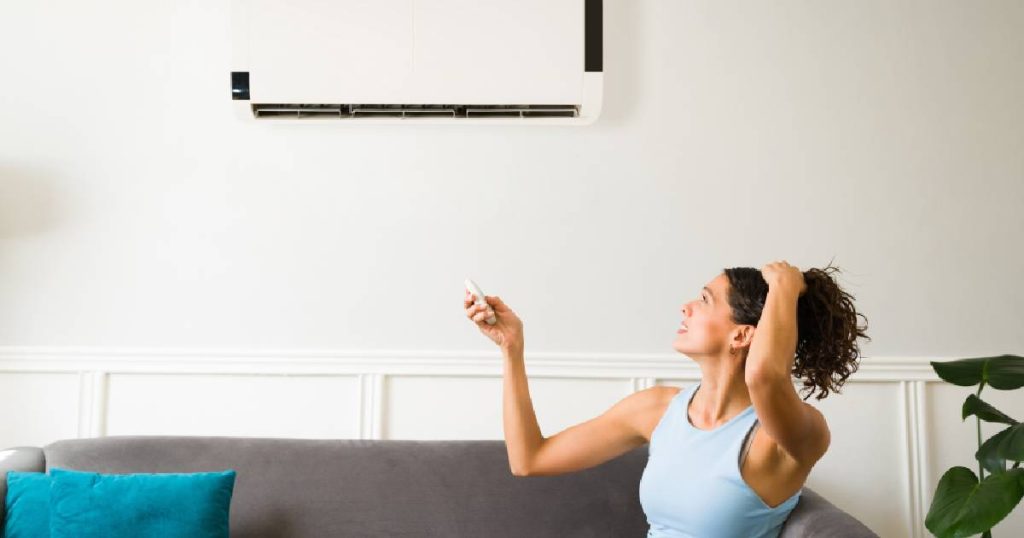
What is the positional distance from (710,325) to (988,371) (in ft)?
2.51

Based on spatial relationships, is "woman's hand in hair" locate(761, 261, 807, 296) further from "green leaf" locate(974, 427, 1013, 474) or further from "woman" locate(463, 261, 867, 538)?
"green leaf" locate(974, 427, 1013, 474)

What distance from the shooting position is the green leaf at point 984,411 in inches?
76.2

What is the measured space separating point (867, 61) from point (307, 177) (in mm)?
1639

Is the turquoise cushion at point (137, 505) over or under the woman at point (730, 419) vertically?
under

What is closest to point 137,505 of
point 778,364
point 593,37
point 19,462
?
point 19,462

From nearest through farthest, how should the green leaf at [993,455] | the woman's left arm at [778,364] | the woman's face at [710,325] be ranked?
the woman's left arm at [778,364], the woman's face at [710,325], the green leaf at [993,455]

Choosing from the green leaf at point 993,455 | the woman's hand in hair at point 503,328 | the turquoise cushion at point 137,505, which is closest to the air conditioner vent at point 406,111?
the woman's hand in hair at point 503,328

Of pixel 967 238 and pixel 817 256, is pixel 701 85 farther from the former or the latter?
pixel 967 238

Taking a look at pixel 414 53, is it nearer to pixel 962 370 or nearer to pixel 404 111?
pixel 404 111

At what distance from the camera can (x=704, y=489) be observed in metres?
1.56

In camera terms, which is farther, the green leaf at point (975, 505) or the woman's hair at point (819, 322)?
the green leaf at point (975, 505)

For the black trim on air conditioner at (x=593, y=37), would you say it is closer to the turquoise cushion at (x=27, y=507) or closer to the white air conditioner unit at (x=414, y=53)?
the white air conditioner unit at (x=414, y=53)

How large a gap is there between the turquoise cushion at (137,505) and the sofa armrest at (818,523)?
1.21 metres

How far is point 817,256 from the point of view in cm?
241
